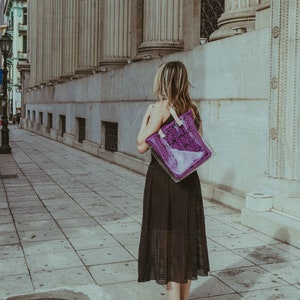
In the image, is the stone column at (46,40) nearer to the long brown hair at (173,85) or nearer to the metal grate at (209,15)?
the metal grate at (209,15)

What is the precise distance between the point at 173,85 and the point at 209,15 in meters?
8.92

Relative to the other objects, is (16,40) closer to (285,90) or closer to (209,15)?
(209,15)

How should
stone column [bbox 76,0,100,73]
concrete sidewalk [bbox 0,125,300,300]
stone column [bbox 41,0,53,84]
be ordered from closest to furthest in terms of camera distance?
concrete sidewalk [bbox 0,125,300,300], stone column [bbox 76,0,100,73], stone column [bbox 41,0,53,84]

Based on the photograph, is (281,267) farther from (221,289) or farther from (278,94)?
(278,94)

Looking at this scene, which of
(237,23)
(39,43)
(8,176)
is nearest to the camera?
(237,23)

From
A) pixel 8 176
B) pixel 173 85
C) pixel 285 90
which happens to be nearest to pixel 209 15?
pixel 285 90

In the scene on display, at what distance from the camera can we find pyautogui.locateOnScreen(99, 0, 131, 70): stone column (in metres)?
16.0

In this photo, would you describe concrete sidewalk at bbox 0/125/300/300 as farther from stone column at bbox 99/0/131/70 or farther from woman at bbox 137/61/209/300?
stone column at bbox 99/0/131/70

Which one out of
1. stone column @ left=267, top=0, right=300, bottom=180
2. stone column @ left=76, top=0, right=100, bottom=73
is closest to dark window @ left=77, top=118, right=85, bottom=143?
stone column @ left=76, top=0, right=100, bottom=73

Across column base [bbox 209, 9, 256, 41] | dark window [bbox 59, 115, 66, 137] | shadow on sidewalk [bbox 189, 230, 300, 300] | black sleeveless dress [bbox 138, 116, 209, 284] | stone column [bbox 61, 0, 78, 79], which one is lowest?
shadow on sidewalk [bbox 189, 230, 300, 300]

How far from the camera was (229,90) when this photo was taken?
864 cm

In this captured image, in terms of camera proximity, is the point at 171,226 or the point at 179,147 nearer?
the point at 179,147

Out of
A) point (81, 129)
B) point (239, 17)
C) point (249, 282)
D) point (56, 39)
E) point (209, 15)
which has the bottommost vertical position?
point (249, 282)

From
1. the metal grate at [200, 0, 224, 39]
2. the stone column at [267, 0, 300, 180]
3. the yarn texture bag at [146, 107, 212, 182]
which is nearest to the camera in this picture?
the yarn texture bag at [146, 107, 212, 182]
